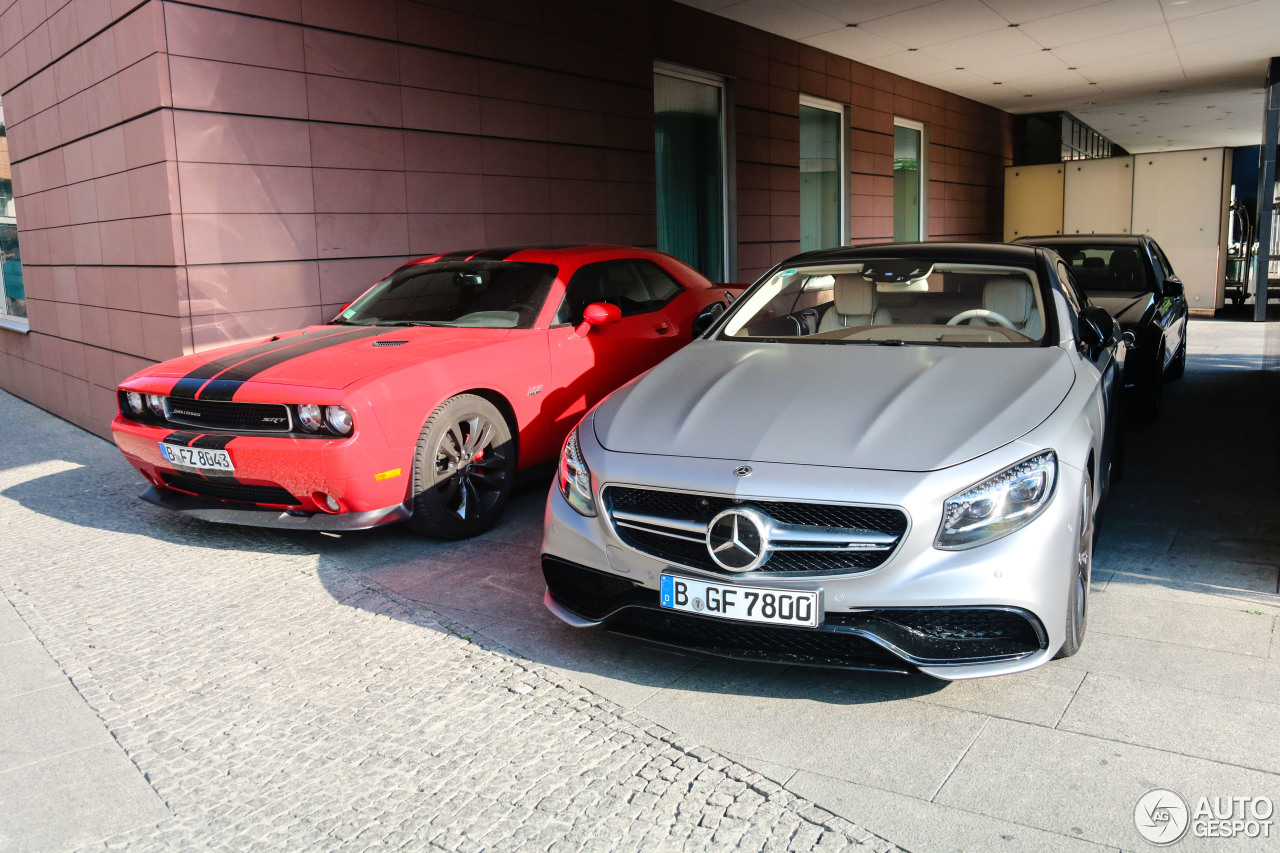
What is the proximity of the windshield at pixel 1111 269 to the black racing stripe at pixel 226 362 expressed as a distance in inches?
232

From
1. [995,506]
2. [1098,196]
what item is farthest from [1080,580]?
[1098,196]

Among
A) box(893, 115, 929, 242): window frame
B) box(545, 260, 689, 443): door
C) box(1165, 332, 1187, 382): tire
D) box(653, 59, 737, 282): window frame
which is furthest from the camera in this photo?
box(893, 115, 929, 242): window frame

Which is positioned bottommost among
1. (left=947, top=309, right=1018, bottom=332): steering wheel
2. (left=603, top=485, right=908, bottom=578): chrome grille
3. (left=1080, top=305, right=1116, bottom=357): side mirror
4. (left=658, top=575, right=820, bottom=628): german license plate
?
(left=658, top=575, right=820, bottom=628): german license plate

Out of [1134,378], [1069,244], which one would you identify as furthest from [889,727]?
[1069,244]

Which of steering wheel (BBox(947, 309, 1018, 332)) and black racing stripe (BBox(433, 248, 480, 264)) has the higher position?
black racing stripe (BBox(433, 248, 480, 264))

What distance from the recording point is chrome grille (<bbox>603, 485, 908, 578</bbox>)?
275 cm

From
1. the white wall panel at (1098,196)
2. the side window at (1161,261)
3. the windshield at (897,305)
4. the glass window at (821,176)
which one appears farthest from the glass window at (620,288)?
the white wall panel at (1098,196)

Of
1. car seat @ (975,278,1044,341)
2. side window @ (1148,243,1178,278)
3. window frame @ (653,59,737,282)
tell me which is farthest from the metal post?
car seat @ (975,278,1044,341)

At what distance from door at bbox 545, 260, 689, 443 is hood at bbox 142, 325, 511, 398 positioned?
0.43 meters

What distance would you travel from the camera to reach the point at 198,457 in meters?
4.51

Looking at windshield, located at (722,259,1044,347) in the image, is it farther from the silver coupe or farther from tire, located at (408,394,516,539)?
tire, located at (408,394,516,539)

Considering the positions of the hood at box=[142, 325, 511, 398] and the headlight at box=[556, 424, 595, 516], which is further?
the hood at box=[142, 325, 511, 398]

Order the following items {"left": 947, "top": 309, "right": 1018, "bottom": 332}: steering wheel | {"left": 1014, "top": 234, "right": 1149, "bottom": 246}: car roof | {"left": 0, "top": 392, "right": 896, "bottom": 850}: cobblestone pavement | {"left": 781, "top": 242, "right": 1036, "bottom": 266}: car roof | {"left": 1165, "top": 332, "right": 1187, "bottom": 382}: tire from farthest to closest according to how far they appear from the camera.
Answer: {"left": 1165, "top": 332, "right": 1187, "bottom": 382}: tire
{"left": 1014, "top": 234, "right": 1149, "bottom": 246}: car roof
{"left": 781, "top": 242, "right": 1036, "bottom": 266}: car roof
{"left": 947, "top": 309, "right": 1018, "bottom": 332}: steering wheel
{"left": 0, "top": 392, "right": 896, "bottom": 850}: cobblestone pavement

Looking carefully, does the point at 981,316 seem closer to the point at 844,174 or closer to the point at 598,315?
the point at 598,315
